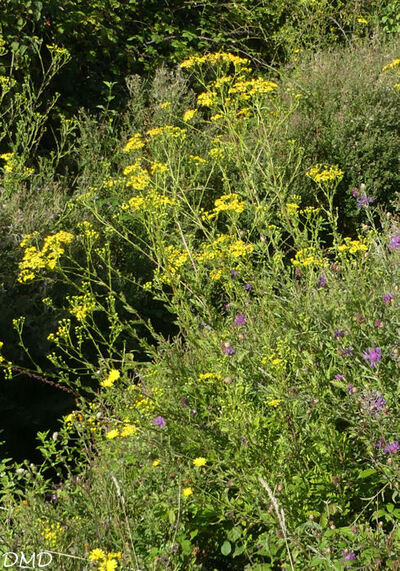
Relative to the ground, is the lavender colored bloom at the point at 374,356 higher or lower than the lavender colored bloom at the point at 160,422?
higher

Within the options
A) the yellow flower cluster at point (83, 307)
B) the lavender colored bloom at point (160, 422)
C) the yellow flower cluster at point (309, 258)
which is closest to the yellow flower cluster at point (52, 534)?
the lavender colored bloom at point (160, 422)

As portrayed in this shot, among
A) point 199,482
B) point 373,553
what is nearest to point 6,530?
point 199,482

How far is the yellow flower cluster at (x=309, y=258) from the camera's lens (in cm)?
255

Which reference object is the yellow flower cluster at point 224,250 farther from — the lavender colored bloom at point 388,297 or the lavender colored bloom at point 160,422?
the lavender colored bloom at point 160,422

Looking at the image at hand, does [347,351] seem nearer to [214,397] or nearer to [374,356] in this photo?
[374,356]

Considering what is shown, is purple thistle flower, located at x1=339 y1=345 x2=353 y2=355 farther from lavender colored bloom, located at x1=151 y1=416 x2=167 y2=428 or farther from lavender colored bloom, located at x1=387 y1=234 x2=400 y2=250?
lavender colored bloom, located at x1=387 y1=234 x2=400 y2=250

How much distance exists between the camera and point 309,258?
2584mm

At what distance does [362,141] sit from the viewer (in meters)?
5.14

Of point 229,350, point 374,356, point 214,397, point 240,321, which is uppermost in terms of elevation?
point 374,356

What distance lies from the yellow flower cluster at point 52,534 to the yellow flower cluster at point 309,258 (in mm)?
1104

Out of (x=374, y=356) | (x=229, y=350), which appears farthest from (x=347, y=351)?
(x=229, y=350)

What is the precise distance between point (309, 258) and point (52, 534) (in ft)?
3.95

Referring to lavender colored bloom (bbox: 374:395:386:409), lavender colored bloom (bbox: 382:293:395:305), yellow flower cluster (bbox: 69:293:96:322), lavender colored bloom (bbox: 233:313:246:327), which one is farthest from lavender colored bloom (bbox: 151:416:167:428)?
lavender colored bloom (bbox: 382:293:395:305)


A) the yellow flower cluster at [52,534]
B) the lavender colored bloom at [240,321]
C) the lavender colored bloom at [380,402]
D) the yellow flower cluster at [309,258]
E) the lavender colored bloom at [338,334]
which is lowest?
the yellow flower cluster at [52,534]
